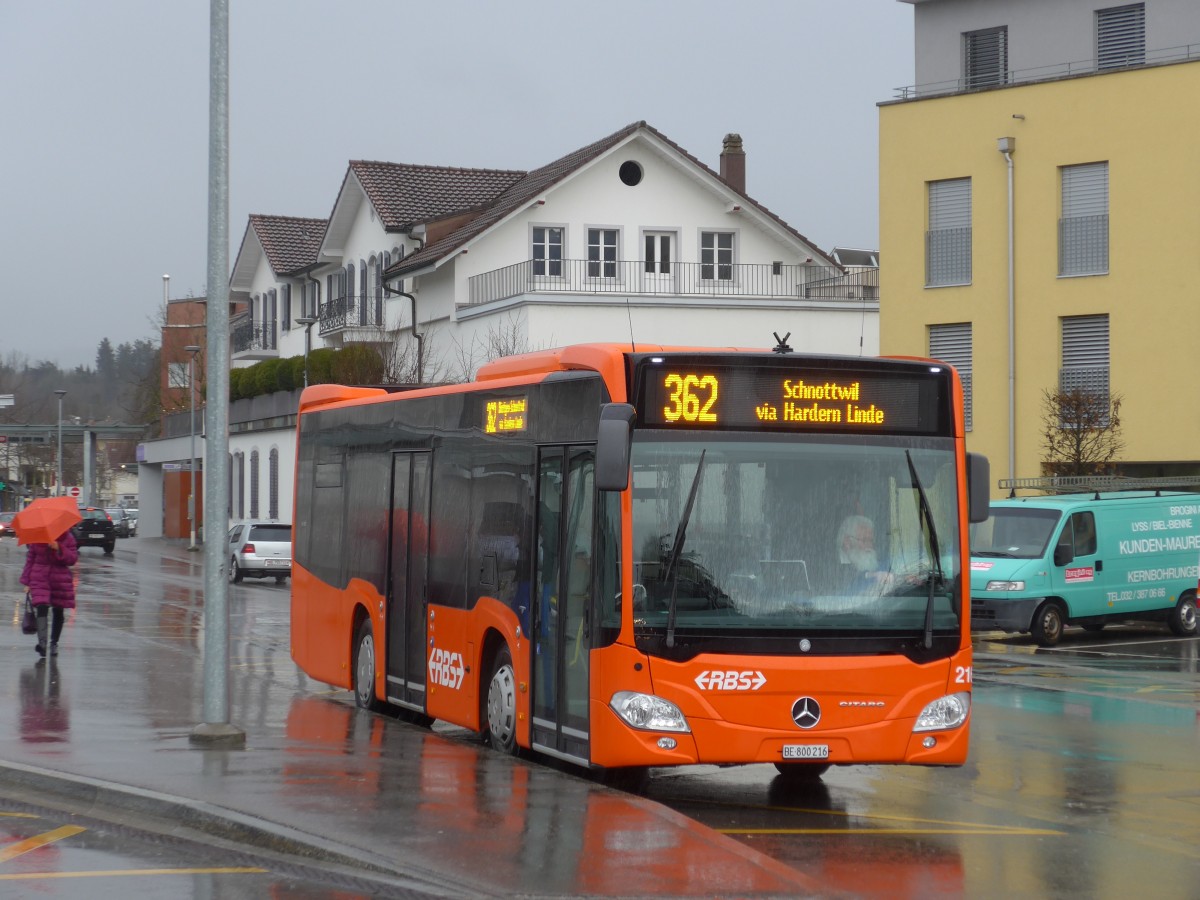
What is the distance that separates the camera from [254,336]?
7631cm

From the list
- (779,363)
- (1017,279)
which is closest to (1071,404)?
(1017,279)

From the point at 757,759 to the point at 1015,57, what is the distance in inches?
1304

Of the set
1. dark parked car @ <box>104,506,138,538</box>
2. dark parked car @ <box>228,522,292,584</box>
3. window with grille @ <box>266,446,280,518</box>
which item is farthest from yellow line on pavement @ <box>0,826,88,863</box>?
dark parked car @ <box>104,506,138,538</box>

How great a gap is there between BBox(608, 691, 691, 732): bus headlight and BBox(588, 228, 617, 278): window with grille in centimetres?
4345

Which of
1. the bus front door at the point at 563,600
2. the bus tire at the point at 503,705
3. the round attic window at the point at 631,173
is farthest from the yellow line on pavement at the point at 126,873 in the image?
the round attic window at the point at 631,173

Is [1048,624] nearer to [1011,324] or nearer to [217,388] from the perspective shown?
[1011,324]

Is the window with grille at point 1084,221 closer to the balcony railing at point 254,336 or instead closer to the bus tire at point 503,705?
the bus tire at point 503,705

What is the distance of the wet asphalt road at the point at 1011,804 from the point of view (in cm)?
874

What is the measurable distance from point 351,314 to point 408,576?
47.1 meters

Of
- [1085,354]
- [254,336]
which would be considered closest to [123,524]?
[254,336]

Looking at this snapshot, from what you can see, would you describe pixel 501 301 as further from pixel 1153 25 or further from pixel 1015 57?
pixel 1153 25

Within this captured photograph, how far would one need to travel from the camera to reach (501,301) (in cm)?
4812

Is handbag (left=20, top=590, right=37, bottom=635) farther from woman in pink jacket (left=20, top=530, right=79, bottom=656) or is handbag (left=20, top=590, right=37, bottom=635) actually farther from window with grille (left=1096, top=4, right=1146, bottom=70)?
window with grille (left=1096, top=4, right=1146, bottom=70)

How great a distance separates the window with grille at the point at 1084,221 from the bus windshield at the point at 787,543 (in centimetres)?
2812
